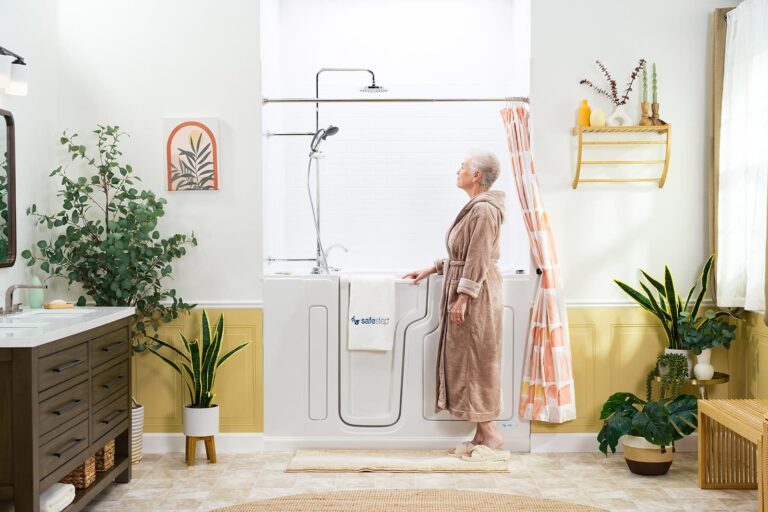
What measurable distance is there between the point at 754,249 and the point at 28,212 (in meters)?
3.55

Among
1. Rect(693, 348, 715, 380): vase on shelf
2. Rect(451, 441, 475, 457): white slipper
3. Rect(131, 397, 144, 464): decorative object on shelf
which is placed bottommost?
Rect(451, 441, 475, 457): white slipper

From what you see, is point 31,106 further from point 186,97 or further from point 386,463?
point 386,463

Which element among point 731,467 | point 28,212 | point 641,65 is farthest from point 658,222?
point 28,212

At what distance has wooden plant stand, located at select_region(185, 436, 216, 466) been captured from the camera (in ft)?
12.6

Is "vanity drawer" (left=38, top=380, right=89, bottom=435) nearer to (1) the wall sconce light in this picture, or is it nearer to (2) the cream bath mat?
(2) the cream bath mat

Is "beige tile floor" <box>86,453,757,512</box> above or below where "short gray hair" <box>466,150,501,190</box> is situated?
below

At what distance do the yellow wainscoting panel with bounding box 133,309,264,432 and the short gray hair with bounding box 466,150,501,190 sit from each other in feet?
4.73

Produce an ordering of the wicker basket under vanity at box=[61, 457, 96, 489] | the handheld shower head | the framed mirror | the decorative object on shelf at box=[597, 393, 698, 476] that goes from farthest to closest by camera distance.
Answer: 1. the handheld shower head
2. the decorative object on shelf at box=[597, 393, 698, 476]
3. the framed mirror
4. the wicker basket under vanity at box=[61, 457, 96, 489]

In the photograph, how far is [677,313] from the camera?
12.9 ft

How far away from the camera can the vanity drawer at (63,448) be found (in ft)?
8.71

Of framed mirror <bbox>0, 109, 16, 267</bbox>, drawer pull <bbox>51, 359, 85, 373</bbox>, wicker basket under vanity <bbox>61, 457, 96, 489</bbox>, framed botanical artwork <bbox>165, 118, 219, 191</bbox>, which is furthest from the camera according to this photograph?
framed botanical artwork <bbox>165, 118, 219, 191</bbox>

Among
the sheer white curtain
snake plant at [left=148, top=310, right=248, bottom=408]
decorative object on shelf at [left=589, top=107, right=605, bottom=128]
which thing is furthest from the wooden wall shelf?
snake plant at [left=148, top=310, right=248, bottom=408]

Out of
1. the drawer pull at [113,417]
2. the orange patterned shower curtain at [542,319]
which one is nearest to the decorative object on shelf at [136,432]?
the drawer pull at [113,417]

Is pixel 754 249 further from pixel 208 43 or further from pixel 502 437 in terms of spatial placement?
pixel 208 43
